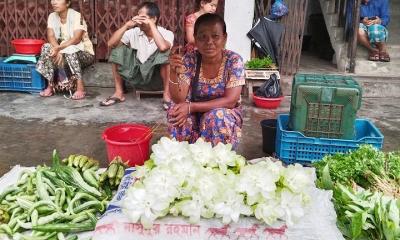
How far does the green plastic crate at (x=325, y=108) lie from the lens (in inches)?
164

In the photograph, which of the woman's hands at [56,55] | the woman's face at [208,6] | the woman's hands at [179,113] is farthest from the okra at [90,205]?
the woman's hands at [56,55]

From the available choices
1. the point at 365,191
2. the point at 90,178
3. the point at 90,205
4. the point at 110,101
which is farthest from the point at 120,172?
the point at 110,101

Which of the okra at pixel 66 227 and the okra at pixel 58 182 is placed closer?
the okra at pixel 66 227

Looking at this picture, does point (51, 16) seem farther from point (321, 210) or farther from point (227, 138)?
point (321, 210)

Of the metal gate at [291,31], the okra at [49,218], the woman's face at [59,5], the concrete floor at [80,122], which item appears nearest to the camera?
the okra at [49,218]

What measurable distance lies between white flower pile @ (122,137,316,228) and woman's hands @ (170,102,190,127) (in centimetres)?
120

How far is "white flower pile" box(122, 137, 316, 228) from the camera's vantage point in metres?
2.29

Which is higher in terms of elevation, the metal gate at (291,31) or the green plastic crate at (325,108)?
the metal gate at (291,31)

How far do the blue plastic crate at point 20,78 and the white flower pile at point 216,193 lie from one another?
4809mm

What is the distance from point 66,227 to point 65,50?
404cm

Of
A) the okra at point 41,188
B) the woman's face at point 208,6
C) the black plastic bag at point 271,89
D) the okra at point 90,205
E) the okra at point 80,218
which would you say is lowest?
the okra at point 80,218

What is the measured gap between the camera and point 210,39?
142 inches

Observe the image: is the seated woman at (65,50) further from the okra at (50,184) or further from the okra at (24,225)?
the okra at (24,225)

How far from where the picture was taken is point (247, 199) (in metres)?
2.34
